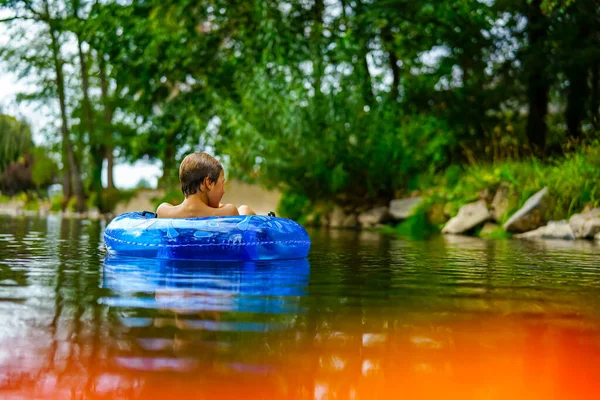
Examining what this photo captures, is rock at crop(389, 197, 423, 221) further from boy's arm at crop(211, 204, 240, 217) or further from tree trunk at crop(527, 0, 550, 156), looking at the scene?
boy's arm at crop(211, 204, 240, 217)

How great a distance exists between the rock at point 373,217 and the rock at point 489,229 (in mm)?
3181

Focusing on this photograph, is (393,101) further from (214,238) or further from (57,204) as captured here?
(57,204)

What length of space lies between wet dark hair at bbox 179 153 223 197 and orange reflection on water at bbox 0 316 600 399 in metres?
3.67

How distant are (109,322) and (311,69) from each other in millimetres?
14468

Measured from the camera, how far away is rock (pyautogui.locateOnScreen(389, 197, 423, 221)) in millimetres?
16095

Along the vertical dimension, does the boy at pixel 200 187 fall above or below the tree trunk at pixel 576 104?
below

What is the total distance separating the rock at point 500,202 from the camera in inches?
552

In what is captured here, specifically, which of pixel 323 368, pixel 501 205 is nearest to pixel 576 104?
pixel 501 205

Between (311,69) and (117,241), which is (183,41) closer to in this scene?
(311,69)

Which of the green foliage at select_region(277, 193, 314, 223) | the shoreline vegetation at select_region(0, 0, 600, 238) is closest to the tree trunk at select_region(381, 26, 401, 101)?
the shoreline vegetation at select_region(0, 0, 600, 238)

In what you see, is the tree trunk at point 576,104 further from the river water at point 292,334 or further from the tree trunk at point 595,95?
the river water at point 292,334

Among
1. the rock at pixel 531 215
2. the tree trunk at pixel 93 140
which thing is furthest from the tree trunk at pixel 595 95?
the tree trunk at pixel 93 140

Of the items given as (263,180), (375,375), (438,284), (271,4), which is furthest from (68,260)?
(271,4)

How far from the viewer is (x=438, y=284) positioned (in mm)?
4711
